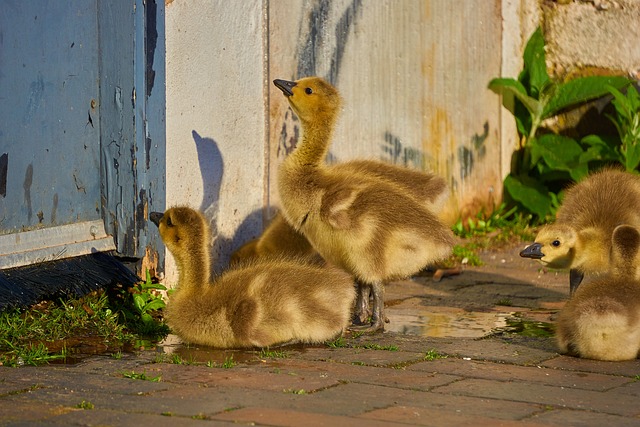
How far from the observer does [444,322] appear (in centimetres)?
697

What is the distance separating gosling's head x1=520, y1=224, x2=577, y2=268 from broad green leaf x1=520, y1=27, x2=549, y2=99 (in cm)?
406

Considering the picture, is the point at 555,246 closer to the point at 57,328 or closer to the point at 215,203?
the point at 215,203

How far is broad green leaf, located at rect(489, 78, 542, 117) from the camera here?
36.0 feet

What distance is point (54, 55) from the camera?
6.78 metres

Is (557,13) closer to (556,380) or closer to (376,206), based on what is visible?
(376,206)

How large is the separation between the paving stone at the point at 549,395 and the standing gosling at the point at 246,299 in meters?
1.19

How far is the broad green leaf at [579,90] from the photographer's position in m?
11.0

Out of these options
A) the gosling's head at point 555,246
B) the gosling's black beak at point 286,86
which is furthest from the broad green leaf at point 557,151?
the gosling's black beak at point 286,86

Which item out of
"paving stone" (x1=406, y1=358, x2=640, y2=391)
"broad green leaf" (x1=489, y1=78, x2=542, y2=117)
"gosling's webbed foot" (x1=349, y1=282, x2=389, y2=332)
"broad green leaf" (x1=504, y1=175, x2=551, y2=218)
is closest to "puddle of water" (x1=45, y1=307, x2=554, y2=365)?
"gosling's webbed foot" (x1=349, y1=282, x2=389, y2=332)

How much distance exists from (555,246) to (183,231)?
254cm

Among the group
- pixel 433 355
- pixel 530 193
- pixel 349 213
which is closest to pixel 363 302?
pixel 349 213

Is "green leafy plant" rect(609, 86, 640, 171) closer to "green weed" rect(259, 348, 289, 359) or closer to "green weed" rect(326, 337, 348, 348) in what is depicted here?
"green weed" rect(326, 337, 348, 348)

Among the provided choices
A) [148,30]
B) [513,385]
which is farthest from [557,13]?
[513,385]

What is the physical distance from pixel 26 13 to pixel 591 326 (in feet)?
12.1
